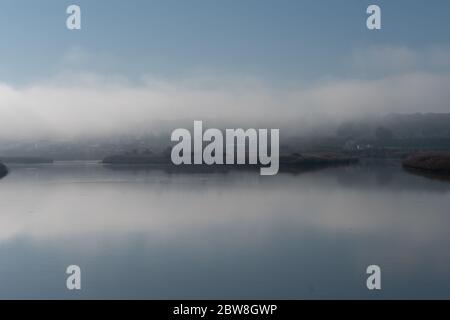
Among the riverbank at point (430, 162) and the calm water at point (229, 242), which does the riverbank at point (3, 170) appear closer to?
the calm water at point (229, 242)

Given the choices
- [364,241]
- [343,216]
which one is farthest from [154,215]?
[364,241]

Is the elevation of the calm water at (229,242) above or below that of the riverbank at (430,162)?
below

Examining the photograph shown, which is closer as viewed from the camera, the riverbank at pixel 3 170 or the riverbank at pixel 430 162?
the riverbank at pixel 430 162

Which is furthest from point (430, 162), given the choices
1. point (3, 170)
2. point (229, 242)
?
point (3, 170)

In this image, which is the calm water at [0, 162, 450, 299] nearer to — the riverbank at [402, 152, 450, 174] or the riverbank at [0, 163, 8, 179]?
the riverbank at [402, 152, 450, 174]

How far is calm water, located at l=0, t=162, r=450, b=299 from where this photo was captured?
3.26 meters

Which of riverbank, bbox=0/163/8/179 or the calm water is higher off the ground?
riverbank, bbox=0/163/8/179

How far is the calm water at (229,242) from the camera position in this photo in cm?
326

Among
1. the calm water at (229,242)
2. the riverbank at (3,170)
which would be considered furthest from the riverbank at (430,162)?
the riverbank at (3,170)

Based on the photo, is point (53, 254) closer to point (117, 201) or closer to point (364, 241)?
point (364, 241)

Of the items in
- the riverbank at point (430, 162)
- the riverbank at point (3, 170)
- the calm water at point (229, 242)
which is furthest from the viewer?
the riverbank at point (3, 170)

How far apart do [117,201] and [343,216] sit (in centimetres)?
434

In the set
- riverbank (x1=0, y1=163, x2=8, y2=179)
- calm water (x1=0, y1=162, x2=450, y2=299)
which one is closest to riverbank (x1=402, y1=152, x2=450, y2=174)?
calm water (x1=0, y1=162, x2=450, y2=299)

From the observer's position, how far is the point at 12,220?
619 cm
